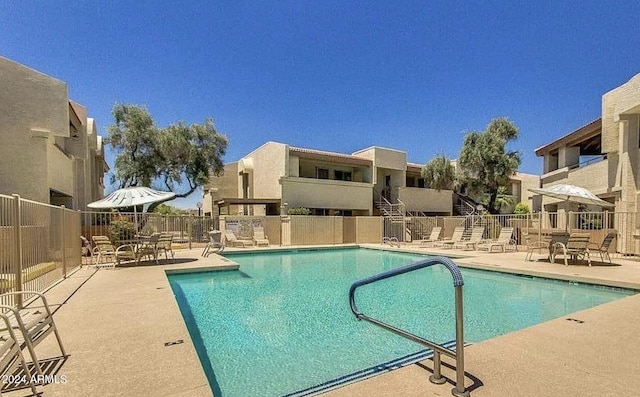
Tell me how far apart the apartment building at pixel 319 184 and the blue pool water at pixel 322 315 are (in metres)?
13.1

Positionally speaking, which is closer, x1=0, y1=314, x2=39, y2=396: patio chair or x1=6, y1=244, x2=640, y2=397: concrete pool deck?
x1=0, y1=314, x2=39, y2=396: patio chair

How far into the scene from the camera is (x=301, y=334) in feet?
18.1

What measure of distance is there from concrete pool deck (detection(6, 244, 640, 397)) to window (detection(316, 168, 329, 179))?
23212 mm

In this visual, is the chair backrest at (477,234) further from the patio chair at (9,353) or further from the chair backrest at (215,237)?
the patio chair at (9,353)

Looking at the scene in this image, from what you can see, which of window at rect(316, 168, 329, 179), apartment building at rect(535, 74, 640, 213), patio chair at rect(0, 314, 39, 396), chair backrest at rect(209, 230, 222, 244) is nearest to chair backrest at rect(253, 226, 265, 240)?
chair backrest at rect(209, 230, 222, 244)

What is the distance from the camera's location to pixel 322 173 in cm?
2883

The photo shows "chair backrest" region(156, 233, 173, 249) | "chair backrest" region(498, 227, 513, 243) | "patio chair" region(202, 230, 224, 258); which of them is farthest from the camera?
"chair backrest" region(498, 227, 513, 243)

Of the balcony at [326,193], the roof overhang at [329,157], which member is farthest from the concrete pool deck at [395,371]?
the roof overhang at [329,157]

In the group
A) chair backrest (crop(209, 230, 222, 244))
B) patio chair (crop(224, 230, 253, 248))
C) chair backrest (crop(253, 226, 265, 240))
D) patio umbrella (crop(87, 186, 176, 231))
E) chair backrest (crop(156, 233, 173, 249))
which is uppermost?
patio umbrella (crop(87, 186, 176, 231))

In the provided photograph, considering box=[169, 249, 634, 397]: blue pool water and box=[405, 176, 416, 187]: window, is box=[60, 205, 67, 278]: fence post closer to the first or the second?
box=[169, 249, 634, 397]: blue pool water

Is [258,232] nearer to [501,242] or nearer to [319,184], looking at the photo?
[319,184]

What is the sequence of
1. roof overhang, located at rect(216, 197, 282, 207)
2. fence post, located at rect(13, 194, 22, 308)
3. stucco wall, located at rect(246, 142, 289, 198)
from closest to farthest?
fence post, located at rect(13, 194, 22, 308)
roof overhang, located at rect(216, 197, 282, 207)
stucco wall, located at rect(246, 142, 289, 198)

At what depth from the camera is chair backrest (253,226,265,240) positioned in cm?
1921

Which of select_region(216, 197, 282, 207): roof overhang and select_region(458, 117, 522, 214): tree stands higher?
select_region(458, 117, 522, 214): tree
